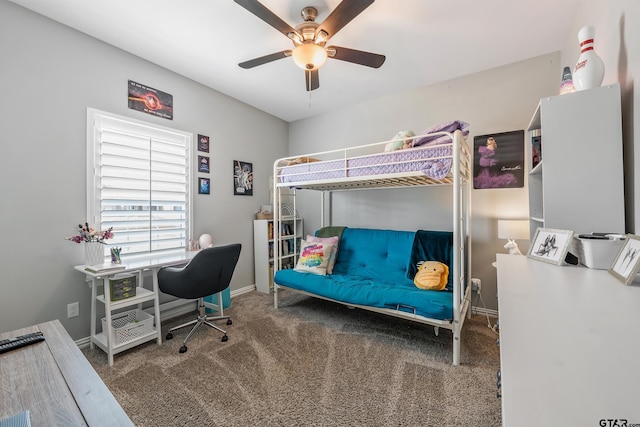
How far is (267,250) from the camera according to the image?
346cm

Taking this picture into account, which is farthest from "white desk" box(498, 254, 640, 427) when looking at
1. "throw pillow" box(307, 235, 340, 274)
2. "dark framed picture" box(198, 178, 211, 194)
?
"dark framed picture" box(198, 178, 211, 194)

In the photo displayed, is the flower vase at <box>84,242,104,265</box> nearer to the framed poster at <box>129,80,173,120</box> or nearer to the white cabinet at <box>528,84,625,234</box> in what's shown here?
the framed poster at <box>129,80,173,120</box>

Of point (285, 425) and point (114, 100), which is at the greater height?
point (114, 100)

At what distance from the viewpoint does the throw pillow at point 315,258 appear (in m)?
2.85

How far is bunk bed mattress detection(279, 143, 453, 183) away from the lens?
201 centimetres

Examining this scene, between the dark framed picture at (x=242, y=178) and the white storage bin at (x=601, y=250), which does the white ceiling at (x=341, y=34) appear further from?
the white storage bin at (x=601, y=250)

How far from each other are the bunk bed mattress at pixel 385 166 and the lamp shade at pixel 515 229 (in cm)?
79

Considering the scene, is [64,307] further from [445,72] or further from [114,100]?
[445,72]

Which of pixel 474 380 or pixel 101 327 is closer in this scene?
pixel 474 380

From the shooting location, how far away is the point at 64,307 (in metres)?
2.05

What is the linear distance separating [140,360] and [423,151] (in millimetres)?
2719

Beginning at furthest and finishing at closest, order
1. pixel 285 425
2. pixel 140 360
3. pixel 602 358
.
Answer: pixel 140 360 < pixel 285 425 < pixel 602 358

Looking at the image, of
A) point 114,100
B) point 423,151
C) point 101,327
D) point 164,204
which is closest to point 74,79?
point 114,100

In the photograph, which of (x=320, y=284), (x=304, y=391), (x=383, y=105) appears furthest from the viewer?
(x=383, y=105)
